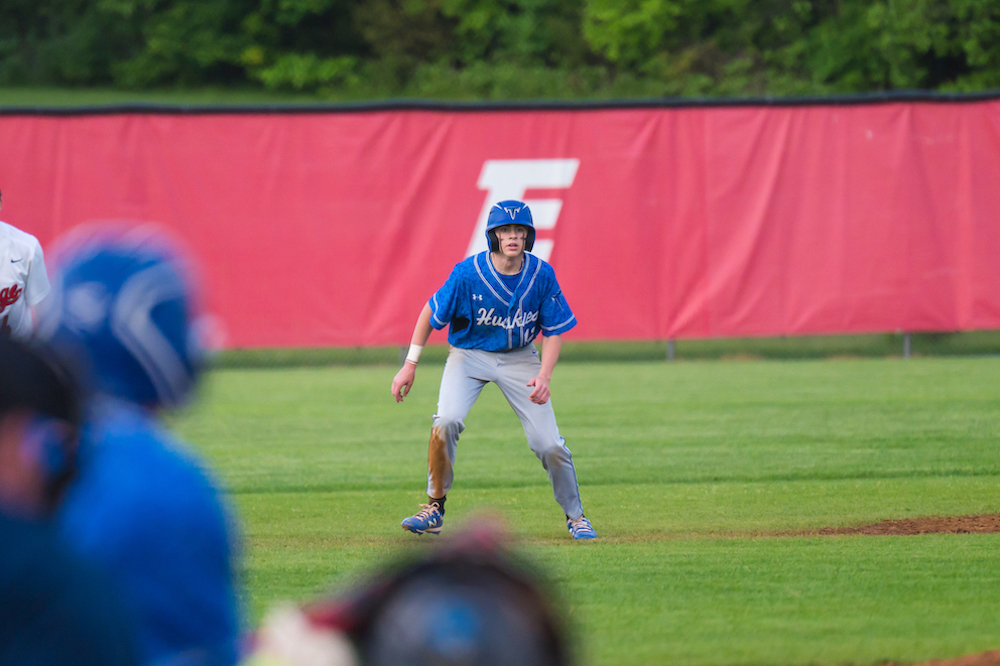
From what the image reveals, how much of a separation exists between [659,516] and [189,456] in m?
6.30

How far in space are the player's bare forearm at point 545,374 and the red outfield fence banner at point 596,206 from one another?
9.71 meters

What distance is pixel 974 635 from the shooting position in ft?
17.0

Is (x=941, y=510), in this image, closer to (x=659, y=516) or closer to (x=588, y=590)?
(x=659, y=516)

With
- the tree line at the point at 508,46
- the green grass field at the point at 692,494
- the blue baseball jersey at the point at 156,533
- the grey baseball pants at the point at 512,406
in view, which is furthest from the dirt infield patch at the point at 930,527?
the tree line at the point at 508,46

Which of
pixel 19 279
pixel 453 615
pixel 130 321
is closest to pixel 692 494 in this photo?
pixel 19 279

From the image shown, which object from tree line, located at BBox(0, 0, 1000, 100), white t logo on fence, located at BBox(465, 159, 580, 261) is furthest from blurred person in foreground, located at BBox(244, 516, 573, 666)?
tree line, located at BBox(0, 0, 1000, 100)

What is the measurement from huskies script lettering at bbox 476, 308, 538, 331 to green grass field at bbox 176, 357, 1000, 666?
133 cm

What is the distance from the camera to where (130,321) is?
224 centimetres

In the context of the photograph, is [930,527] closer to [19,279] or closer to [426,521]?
[426,521]

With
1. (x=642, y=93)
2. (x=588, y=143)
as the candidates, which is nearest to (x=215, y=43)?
(x=642, y=93)

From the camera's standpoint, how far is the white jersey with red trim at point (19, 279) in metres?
7.06

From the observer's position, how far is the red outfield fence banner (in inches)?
690

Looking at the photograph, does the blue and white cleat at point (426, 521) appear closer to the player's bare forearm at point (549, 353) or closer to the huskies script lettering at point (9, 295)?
the player's bare forearm at point (549, 353)

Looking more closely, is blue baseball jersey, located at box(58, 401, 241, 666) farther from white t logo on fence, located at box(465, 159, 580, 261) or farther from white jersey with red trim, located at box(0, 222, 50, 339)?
white t logo on fence, located at box(465, 159, 580, 261)
